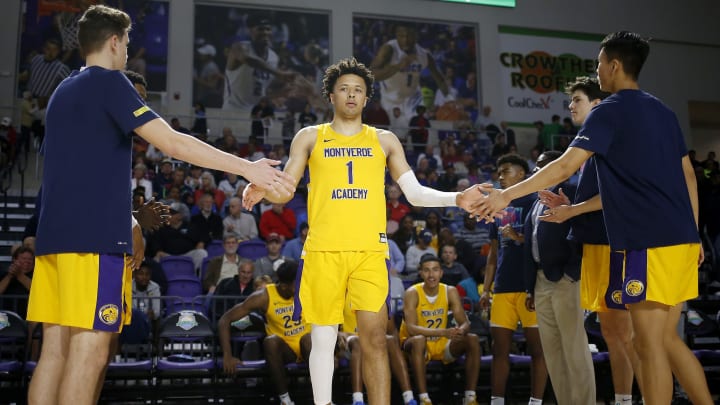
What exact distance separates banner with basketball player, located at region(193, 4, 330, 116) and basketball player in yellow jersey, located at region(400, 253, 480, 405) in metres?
10.9

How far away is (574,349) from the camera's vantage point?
218 inches

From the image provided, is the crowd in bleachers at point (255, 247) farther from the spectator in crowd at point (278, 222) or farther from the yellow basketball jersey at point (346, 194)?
the yellow basketball jersey at point (346, 194)

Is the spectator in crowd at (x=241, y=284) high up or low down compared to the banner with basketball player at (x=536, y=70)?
down

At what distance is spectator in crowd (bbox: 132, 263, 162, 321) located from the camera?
8312 millimetres

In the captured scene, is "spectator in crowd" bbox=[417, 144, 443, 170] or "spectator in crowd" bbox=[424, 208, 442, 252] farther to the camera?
"spectator in crowd" bbox=[417, 144, 443, 170]

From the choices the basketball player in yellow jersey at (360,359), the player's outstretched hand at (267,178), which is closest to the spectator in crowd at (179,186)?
the basketball player in yellow jersey at (360,359)

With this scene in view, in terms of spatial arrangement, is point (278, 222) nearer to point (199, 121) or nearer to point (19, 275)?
point (19, 275)

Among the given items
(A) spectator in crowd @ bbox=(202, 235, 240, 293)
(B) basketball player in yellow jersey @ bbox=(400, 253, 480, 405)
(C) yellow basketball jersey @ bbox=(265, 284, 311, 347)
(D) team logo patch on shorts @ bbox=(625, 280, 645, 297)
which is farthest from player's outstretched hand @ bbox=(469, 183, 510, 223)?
(A) spectator in crowd @ bbox=(202, 235, 240, 293)

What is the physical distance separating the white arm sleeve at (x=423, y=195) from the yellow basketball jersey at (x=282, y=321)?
3342mm

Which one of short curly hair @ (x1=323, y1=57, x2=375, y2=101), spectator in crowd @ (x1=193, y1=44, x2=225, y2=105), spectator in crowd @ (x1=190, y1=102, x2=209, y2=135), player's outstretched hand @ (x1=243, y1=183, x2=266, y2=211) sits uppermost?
spectator in crowd @ (x1=193, y1=44, x2=225, y2=105)

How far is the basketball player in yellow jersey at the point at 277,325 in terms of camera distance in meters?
7.26

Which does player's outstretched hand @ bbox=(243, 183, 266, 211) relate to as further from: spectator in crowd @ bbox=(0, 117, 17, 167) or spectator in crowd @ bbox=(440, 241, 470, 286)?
spectator in crowd @ bbox=(0, 117, 17, 167)

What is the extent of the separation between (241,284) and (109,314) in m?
5.59

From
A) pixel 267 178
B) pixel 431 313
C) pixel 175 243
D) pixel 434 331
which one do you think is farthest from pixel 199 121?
pixel 267 178
